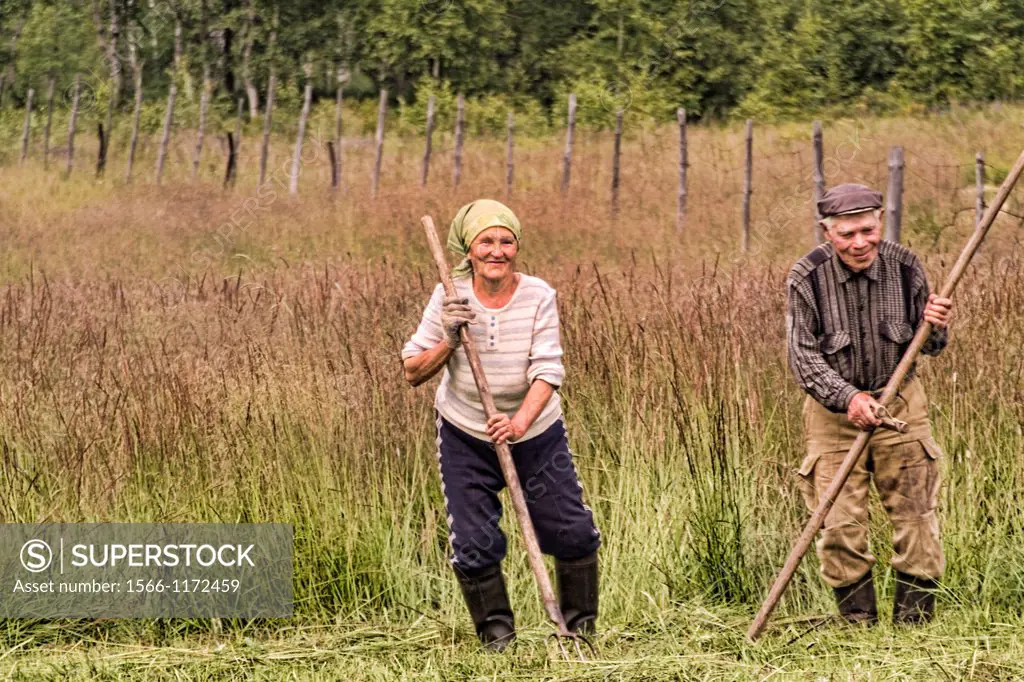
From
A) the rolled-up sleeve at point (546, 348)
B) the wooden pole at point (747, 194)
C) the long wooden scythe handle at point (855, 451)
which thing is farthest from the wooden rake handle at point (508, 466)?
the wooden pole at point (747, 194)

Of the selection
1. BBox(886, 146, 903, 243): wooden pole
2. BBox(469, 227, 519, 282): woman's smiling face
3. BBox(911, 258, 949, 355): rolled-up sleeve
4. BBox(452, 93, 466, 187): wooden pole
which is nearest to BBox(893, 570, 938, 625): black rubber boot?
BBox(911, 258, 949, 355): rolled-up sleeve

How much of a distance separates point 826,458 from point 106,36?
36.0m

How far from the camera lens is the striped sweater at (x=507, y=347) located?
12.3 ft

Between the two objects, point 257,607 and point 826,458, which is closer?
point 826,458

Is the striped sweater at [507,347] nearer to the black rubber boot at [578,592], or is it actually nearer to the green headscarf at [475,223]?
the green headscarf at [475,223]

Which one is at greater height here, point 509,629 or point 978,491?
point 978,491

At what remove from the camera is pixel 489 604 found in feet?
12.8

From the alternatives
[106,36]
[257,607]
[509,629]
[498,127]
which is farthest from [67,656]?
[106,36]

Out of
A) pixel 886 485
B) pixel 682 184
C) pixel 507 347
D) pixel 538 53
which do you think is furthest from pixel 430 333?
pixel 538 53

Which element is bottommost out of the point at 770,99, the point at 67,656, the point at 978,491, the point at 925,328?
the point at 67,656

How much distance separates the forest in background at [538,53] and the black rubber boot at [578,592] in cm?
2394

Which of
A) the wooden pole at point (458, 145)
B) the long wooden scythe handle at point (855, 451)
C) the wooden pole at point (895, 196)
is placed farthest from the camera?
the wooden pole at point (458, 145)

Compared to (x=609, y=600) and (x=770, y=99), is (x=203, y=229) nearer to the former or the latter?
(x=609, y=600)

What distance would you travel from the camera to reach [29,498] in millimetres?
4797
